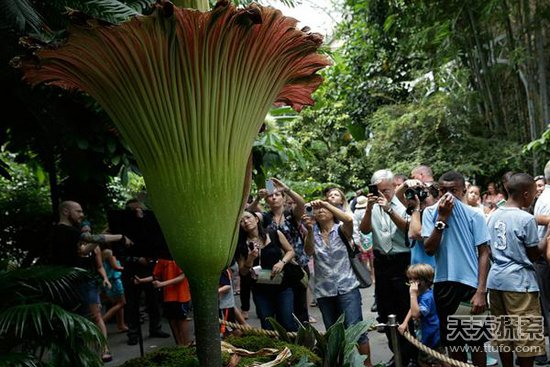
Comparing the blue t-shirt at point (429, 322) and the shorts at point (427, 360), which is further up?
the blue t-shirt at point (429, 322)

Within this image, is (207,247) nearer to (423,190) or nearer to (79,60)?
(79,60)

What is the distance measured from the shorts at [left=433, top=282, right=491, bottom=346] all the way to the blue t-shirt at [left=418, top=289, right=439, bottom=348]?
16cm

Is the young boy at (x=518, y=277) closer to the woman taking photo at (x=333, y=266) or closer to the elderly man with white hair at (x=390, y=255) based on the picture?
the elderly man with white hair at (x=390, y=255)

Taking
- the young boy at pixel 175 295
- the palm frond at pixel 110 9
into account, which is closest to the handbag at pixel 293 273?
the young boy at pixel 175 295

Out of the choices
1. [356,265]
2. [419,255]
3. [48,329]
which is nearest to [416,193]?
[419,255]

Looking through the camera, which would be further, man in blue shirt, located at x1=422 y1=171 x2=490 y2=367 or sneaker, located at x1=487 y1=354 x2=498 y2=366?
sneaker, located at x1=487 y1=354 x2=498 y2=366

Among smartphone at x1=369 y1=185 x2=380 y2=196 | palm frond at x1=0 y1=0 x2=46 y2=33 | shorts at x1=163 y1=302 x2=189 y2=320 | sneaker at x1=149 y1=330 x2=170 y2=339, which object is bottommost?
sneaker at x1=149 y1=330 x2=170 y2=339

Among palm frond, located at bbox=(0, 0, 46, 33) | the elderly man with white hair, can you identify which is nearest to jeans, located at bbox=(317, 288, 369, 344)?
the elderly man with white hair

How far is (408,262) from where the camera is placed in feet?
13.3

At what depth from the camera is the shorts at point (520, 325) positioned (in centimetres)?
348

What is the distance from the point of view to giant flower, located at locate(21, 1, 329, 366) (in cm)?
121

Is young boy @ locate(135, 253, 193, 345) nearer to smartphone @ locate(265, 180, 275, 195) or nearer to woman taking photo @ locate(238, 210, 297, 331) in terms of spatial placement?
woman taking photo @ locate(238, 210, 297, 331)

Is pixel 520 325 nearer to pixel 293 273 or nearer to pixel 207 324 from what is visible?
pixel 293 273

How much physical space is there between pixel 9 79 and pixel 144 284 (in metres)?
2.34
